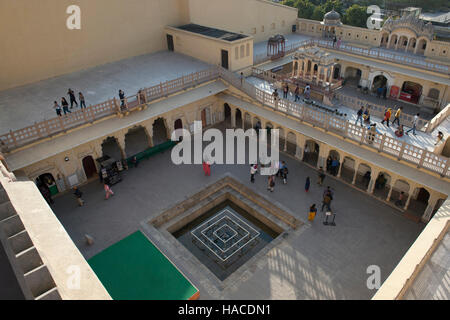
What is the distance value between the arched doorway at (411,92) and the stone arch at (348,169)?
42.1ft

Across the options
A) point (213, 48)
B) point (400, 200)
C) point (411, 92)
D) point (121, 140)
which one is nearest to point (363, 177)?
point (400, 200)

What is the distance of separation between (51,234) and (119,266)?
4.63 metres

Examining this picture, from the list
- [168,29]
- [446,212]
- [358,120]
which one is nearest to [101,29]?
[168,29]

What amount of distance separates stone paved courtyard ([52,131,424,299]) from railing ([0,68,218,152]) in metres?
4.04

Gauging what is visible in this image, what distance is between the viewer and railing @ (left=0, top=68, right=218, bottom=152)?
54.4 feet

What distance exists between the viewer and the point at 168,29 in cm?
2805

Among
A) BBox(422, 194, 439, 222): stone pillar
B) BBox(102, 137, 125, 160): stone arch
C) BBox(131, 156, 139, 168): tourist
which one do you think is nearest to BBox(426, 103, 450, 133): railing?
BBox(422, 194, 439, 222): stone pillar

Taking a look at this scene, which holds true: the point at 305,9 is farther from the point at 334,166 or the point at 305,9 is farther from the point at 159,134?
the point at 334,166

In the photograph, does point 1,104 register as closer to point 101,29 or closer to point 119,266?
point 101,29

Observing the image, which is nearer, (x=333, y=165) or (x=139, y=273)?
(x=139, y=273)

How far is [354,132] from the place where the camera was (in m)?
A: 17.9

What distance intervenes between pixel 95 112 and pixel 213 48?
10685mm

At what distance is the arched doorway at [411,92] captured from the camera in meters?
28.5

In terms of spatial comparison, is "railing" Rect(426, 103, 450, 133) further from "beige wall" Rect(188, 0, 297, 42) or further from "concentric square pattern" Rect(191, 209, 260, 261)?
"beige wall" Rect(188, 0, 297, 42)
